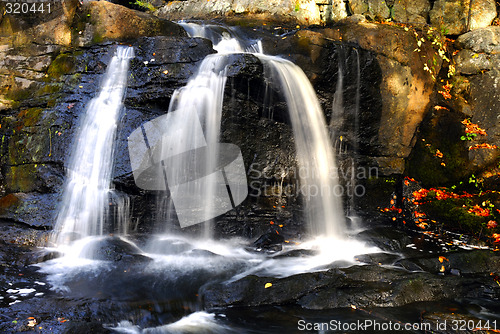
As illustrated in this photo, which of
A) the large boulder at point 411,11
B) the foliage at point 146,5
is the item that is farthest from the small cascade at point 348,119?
the foliage at point 146,5

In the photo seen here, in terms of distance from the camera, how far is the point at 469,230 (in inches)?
283

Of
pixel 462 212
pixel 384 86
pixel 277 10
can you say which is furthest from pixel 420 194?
pixel 277 10

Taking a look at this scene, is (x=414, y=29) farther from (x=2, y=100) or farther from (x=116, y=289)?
(x=2, y=100)

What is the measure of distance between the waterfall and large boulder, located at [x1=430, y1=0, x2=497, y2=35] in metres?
5.79

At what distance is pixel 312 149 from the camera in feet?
26.6

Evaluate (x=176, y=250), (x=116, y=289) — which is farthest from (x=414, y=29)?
(x=116, y=289)

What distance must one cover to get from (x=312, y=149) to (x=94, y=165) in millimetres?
4792

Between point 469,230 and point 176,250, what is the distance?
19.7ft

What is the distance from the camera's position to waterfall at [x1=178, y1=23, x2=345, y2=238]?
7723 millimetres

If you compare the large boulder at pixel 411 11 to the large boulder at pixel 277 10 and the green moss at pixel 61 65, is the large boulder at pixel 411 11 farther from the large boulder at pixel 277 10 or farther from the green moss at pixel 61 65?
the green moss at pixel 61 65

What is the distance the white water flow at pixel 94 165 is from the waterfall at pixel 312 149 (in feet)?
6.99

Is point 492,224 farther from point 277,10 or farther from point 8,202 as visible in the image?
point 8,202

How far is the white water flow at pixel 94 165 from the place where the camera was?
6516 mm

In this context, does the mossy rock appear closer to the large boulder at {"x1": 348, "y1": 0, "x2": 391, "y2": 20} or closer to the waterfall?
the waterfall
